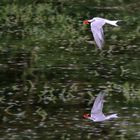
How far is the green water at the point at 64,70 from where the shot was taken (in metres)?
7.86

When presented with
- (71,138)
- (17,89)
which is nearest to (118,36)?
→ (17,89)

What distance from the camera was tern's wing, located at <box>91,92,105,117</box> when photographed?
822 cm

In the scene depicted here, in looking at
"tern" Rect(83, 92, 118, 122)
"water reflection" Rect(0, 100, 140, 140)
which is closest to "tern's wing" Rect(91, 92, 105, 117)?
"tern" Rect(83, 92, 118, 122)

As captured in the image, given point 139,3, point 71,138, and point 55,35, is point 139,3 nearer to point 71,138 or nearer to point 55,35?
point 55,35

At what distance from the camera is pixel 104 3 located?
14.2 m

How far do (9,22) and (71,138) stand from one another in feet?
19.5

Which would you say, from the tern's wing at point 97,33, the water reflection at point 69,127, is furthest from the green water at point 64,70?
the tern's wing at point 97,33

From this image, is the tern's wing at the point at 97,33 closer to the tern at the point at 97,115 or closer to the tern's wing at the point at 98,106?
the tern's wing at the point at 98,106

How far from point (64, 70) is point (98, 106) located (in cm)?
174

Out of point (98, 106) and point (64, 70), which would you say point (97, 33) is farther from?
point (98, 106)

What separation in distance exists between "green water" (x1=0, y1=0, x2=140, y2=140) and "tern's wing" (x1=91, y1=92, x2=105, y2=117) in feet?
0.25

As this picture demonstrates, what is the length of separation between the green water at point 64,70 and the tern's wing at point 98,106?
75 millimetres

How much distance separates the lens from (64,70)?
10.1m

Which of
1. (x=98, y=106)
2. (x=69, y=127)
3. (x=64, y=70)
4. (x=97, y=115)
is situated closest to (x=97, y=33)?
(x=64, y=70)
